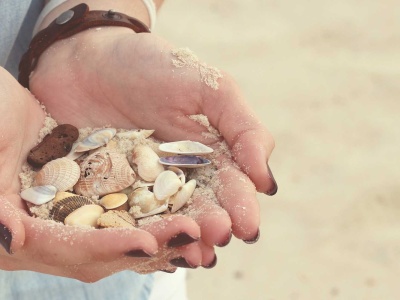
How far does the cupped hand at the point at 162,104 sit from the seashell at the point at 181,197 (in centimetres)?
3

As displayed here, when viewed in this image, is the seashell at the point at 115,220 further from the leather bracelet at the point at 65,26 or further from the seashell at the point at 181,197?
the leather bracelet at the point at 65,26

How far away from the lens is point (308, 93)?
251 centimetres

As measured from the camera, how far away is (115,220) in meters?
1.13

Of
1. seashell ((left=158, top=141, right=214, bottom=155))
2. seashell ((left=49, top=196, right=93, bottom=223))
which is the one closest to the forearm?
seashell ((left=158, top=141, right=214, bottom=155))

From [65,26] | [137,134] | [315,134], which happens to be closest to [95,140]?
[137,134]

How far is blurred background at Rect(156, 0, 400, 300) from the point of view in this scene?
1957 millimetres

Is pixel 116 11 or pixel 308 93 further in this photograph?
pixel 308 93

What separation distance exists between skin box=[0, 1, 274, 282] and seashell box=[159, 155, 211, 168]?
40 mm

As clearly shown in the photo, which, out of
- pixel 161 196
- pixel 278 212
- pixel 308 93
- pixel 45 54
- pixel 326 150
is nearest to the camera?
pixel 161 196

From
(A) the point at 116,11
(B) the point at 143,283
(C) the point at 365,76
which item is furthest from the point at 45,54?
(C) the point at 365,76

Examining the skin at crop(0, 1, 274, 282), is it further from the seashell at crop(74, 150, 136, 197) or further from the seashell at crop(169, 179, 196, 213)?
the seashell at crop(74, 150, 136, 197)

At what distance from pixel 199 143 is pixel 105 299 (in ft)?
1.34

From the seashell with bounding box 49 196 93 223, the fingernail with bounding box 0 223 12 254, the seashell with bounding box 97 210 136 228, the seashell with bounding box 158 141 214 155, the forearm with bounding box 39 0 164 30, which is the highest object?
the forearm with bounding box 39 0 164 30

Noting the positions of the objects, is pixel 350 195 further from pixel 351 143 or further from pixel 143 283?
pixel 143 283
